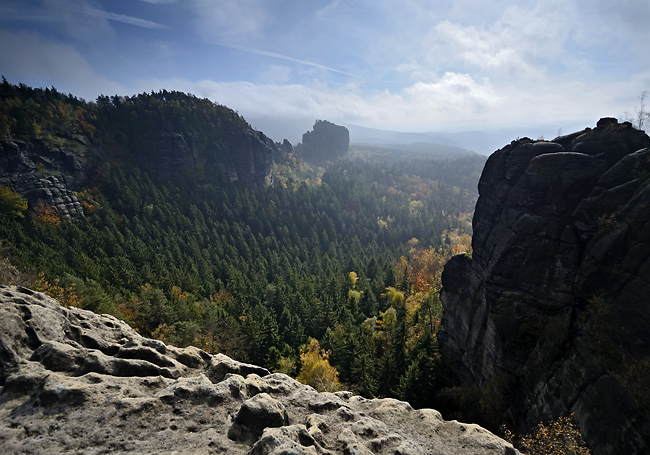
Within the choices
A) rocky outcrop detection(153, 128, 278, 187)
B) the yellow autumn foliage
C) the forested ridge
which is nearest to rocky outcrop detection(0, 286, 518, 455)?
the yellow autumn foliage

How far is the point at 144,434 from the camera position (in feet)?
34.7

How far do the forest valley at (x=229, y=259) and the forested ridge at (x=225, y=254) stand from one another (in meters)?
0.44

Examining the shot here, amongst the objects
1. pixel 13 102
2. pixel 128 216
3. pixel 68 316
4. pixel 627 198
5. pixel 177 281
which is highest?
pixel 13 102

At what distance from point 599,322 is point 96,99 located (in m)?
206

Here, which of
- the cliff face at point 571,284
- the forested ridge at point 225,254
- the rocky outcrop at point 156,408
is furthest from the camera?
the forested ridge at point 225,254

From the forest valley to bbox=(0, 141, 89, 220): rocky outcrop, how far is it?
298cm

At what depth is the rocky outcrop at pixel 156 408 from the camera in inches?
397

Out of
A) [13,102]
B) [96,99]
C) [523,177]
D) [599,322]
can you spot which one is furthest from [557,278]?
[96,99]

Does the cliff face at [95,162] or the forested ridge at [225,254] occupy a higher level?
the cliff face at [95,162]

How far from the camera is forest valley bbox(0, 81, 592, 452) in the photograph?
45.4 metres

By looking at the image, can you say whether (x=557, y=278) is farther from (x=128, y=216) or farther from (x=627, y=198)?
(x=128, y=216)

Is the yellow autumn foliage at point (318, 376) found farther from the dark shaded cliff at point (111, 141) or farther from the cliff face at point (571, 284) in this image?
the dark shaded cliff at point (111, 141)

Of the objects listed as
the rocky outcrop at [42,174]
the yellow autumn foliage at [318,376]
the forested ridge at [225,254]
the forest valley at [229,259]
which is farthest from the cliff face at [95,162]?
the yellow autumn foliage at [318,376]

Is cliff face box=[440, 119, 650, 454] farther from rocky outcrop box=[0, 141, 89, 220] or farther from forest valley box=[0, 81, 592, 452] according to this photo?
rocky outcrop box=[0, 141, 89, 220]
